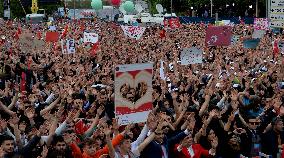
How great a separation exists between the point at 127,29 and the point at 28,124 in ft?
47.2

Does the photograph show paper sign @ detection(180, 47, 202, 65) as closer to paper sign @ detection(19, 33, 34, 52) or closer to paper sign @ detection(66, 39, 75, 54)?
paper sign @ detection(19, 33, 34, 52)

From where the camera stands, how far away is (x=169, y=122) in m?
9.29

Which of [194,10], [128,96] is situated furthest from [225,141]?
[194,10]

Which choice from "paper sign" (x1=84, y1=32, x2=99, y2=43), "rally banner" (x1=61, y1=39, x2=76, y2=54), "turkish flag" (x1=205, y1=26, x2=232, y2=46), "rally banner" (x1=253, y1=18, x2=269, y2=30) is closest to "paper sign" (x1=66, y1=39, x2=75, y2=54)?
"rally banner" (x1=61, y1=39, x2=76, y2=54)

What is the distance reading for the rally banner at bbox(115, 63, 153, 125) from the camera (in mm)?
8125

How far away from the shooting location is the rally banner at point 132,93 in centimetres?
812

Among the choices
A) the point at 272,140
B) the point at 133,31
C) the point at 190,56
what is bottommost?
the point at 272,140

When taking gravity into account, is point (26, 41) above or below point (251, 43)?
above

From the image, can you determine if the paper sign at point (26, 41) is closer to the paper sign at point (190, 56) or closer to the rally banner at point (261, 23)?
the paper sign at point (190, 56)

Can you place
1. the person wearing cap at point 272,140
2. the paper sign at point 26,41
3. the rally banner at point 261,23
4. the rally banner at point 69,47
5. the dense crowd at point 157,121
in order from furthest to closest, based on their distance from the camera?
the rally banner at point 261,23 → the rally banner at point 69,47 → the paper sign at point 26,41 → the person wearing cap at point 272,140 → the dense crowd at point 157,121

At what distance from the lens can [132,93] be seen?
8.38m

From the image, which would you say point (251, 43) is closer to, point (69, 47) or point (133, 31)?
point (133, 31)

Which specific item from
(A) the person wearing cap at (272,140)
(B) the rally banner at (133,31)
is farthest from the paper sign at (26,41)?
(A) the person wearing cap at (272,140)

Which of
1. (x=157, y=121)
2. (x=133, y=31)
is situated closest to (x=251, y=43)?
(x=133, y=31)
